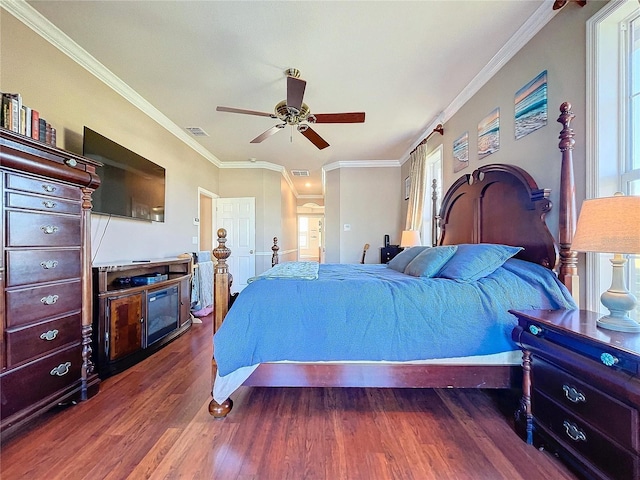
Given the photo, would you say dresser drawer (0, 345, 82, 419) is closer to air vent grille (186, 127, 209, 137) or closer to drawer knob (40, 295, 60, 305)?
drawer knob (40, 295, 60, 305)

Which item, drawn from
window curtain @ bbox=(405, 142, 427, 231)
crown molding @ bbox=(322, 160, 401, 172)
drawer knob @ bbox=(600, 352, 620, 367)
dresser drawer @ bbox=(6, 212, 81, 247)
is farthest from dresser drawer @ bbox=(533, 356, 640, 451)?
crown molding @ bbox=(322, 160, 401, 172)

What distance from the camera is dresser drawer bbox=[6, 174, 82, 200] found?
144 cm

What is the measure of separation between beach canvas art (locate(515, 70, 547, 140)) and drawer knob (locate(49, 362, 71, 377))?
3584 millimetres

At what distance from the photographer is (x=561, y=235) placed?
165 cm

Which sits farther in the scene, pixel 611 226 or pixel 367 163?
pixel 367 163

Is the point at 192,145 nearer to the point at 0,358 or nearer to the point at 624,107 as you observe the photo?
the point at 0,358

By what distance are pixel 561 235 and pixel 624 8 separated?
4.13 feet

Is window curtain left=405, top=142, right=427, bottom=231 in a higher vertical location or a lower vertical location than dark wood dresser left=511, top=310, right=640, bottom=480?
higher

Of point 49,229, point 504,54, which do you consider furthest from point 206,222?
point 504,54

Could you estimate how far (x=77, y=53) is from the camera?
234 centimetres

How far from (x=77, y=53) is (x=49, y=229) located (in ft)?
5.83

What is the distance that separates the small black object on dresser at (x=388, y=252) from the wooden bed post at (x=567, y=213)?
344cm

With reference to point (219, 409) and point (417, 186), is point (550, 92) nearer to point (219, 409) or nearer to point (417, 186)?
point (417, 186)

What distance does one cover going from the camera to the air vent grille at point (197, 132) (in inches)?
156
